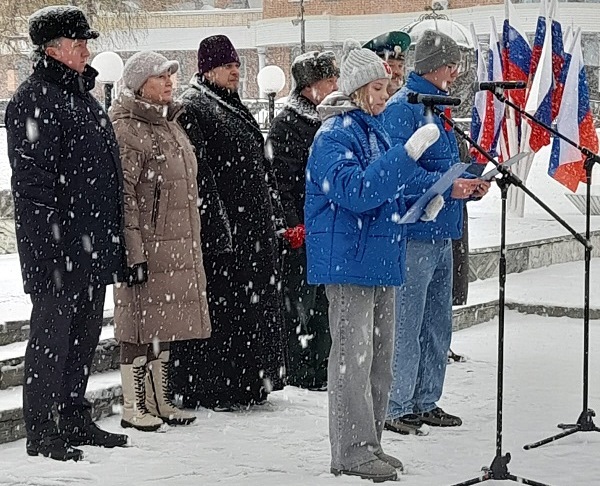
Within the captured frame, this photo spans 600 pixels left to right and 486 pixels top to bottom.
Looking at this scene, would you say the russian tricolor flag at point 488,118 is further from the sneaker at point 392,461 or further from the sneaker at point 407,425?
the sneaker at point 392,461

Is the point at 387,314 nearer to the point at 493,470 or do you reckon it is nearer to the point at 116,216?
the point at 493,470

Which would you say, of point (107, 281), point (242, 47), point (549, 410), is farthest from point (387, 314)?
point (242, 47)

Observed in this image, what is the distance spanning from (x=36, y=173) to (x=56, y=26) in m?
0.63

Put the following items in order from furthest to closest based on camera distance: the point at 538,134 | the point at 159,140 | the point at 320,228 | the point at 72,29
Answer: the point at 538,134 < the point at 159,140 < the point at 72,29 < the point at 320,228

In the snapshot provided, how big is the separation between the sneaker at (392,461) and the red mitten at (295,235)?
58.8 inches

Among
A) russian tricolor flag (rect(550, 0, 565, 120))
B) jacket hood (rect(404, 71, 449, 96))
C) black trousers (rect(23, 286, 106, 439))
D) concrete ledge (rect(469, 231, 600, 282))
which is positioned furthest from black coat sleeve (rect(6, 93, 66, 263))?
russian tricolor flag (rect(550, 0, 565, 120))

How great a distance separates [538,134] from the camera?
9.94 metres

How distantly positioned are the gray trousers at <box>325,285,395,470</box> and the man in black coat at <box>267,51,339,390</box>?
1335mm

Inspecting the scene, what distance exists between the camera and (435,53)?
5.04m

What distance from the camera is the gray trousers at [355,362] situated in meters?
4.27

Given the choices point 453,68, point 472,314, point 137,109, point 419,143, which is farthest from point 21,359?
point 472,314

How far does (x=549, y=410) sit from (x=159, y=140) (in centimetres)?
238

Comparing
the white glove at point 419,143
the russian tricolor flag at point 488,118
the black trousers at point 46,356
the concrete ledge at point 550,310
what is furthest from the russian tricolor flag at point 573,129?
the black trousers at point 46,356

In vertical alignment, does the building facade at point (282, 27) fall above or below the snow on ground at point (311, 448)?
above
